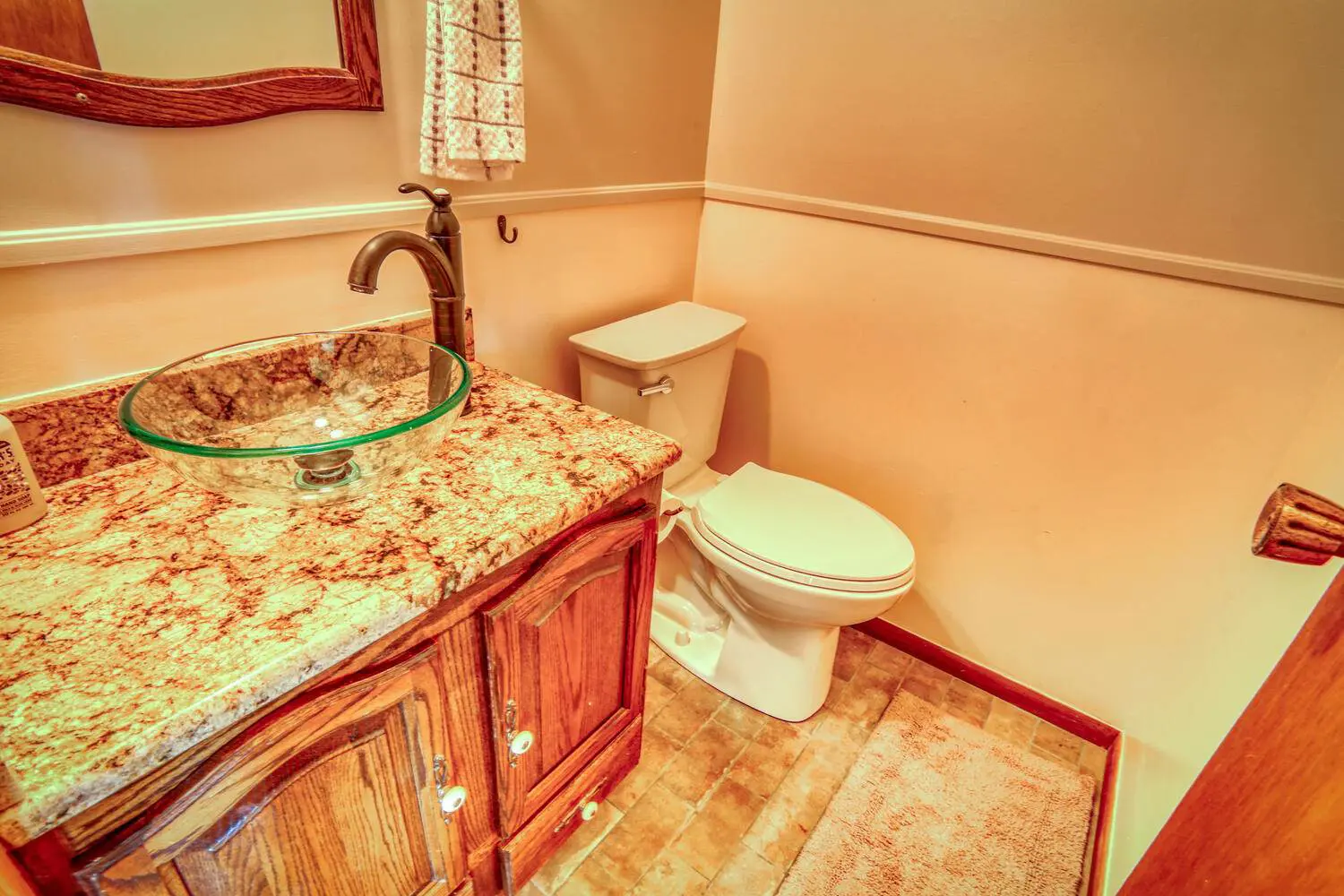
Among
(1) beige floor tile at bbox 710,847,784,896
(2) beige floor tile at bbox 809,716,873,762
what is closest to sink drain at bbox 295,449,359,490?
(1) beige floor tile at bbox 710,847,784,896

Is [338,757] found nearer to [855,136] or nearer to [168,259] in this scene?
[168,259]

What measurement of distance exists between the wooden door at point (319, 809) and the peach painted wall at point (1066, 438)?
1.19 meters

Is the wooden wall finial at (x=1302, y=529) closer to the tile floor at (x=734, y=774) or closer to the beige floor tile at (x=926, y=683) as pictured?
the tile floor at (x=734, y=774)

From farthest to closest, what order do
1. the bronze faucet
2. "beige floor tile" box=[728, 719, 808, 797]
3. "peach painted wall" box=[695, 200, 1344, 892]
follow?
"beige floor tile" box=[728, 719, 808, 797]
"peach painted wall" box=[695, 200, 1344, 892]
the bronze faucet

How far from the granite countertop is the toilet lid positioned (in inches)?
19.4

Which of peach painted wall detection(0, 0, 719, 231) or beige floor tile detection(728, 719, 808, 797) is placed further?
beige floor tile detection(728, 719, 808, 797)

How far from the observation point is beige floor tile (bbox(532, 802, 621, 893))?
1182 mm

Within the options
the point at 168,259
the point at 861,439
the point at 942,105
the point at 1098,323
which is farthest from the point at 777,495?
the point at 168,259

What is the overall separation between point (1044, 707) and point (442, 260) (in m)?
1.66

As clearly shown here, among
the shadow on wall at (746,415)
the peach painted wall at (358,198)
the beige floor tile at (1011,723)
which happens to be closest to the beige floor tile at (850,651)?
the beige floor tile at (1011,723)

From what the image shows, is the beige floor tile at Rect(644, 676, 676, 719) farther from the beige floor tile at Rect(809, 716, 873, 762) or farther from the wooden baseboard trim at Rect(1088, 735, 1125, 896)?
the wooden baseboard trim at Rect(1088, 735, 1125, 896)

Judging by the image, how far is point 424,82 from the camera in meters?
0.96

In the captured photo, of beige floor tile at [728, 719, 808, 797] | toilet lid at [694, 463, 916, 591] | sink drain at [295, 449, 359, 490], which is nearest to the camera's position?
sink drain at [295, 449, 359, 490]

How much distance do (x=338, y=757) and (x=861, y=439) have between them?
1.31 m
